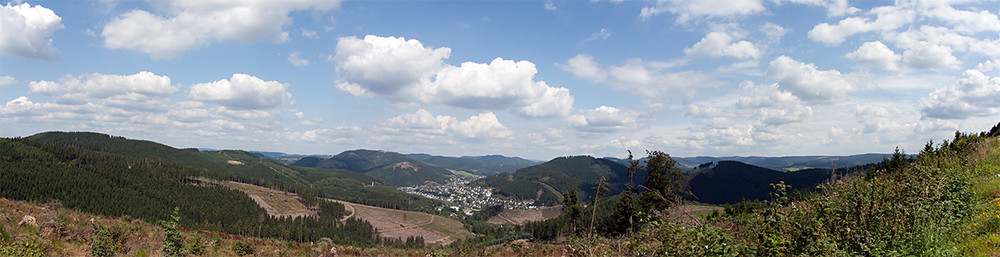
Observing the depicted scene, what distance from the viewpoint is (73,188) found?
146625 mm

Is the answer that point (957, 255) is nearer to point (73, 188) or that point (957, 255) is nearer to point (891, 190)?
point (891, 190)

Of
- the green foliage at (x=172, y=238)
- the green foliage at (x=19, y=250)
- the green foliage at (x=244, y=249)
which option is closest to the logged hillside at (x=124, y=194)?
the green foliage at (x=244, y=249)

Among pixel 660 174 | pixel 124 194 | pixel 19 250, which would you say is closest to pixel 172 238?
pixel 19 250

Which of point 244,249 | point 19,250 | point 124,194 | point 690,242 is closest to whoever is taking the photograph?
point 690,242

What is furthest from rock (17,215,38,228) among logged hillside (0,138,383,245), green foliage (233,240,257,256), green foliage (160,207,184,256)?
logged hillside (0,138,383,245)

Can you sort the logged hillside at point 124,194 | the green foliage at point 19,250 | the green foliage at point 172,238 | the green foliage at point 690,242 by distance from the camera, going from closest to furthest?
the green foliage at point 690,242, the green foliage at point 19,250, the green foliage at point 172,238, the logged hillside at point 124,194

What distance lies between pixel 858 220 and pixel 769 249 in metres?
3.01

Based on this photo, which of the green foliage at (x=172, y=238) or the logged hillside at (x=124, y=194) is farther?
the logged hillside at (x=124, y=194)

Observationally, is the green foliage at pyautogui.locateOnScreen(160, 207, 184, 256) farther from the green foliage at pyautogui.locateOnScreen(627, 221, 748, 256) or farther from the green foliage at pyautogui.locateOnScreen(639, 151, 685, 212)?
the green foliage at pyautogui.locateOnScreen(639, 151, 685, 212)

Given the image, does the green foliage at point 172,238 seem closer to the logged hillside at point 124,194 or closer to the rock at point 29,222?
the rock at point 29,222

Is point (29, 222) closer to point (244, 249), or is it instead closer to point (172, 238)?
point (244, 249)

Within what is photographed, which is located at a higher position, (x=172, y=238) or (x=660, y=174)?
(x=660, y=174)

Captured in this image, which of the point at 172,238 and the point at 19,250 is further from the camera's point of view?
the point at 172,238

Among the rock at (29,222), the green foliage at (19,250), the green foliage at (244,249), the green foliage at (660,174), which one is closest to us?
the green foliage at (19,250)
